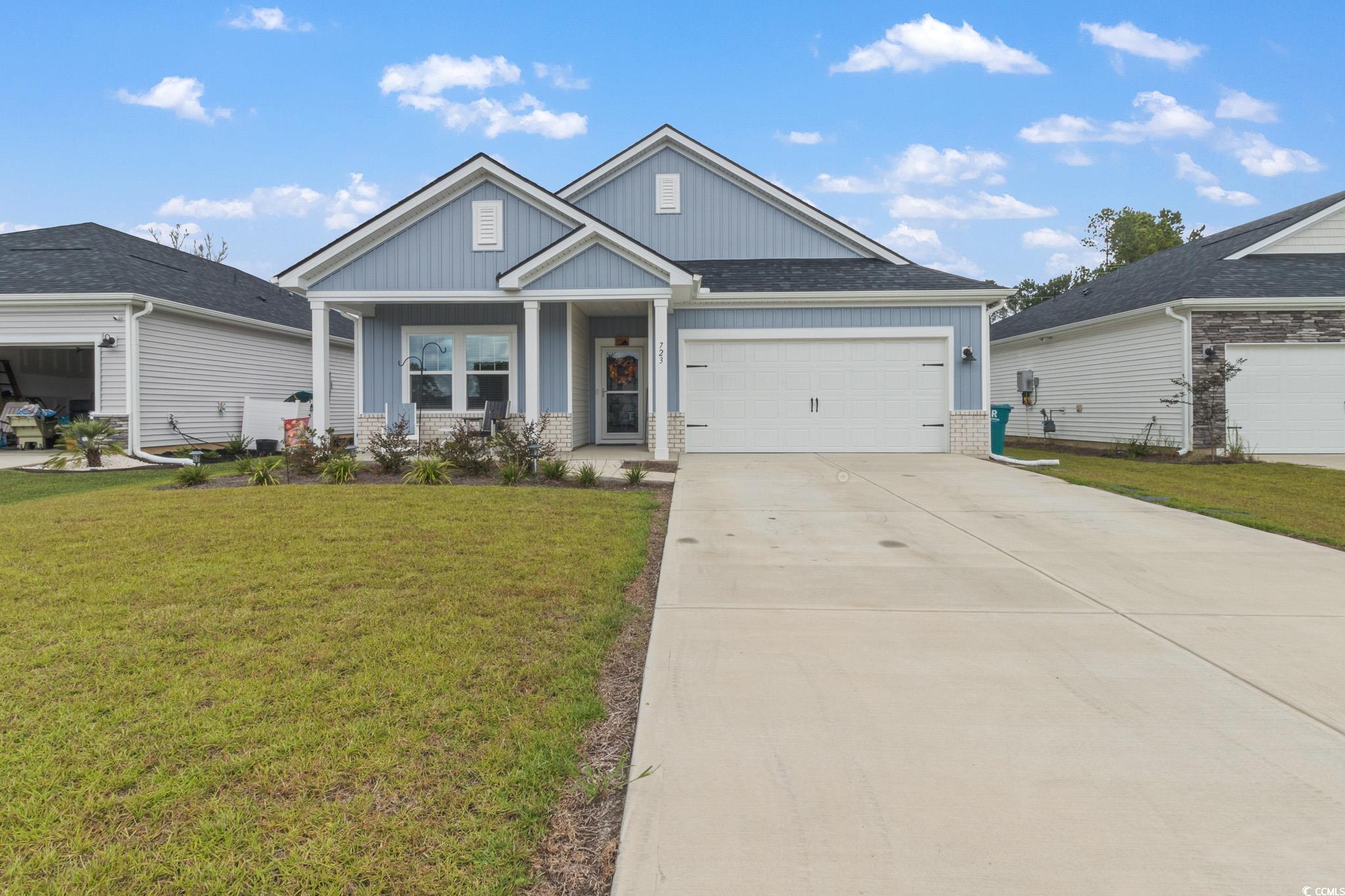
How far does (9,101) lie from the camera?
1944cm

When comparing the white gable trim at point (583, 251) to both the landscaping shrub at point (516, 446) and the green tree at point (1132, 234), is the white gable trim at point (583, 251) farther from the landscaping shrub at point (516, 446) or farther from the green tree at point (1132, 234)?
the green tree at point (1132, 234)

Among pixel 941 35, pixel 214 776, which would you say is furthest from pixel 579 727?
pixel 941 35

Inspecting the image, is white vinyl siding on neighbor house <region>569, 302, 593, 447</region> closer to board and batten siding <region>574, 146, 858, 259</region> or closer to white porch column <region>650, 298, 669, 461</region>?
white porch column <region>650, 298, 669, 461</region>

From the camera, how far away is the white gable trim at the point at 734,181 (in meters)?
15.2

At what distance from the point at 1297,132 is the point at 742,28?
16.1 meters

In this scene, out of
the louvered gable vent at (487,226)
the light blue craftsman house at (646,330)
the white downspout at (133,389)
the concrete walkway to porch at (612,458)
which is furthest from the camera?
the white downspout at (133,389)

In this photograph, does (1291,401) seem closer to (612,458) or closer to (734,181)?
(734,181)

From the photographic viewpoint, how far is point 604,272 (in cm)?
1145

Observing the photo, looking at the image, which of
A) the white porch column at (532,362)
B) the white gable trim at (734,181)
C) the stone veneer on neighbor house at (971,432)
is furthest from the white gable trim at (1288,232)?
the white porch column at (532,362)

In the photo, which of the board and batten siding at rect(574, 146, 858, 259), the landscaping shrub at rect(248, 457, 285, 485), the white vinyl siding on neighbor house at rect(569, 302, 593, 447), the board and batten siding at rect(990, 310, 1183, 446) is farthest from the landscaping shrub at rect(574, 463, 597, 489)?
the board and batten siding at rect(990, 310, 1183, 446)

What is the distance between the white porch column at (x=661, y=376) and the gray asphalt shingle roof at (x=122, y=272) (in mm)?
10268

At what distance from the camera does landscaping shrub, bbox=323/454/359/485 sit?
28.5ft

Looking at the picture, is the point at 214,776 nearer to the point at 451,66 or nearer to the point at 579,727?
the point at 579,727

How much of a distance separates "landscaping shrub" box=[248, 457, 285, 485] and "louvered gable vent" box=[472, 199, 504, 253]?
5.28 meters
